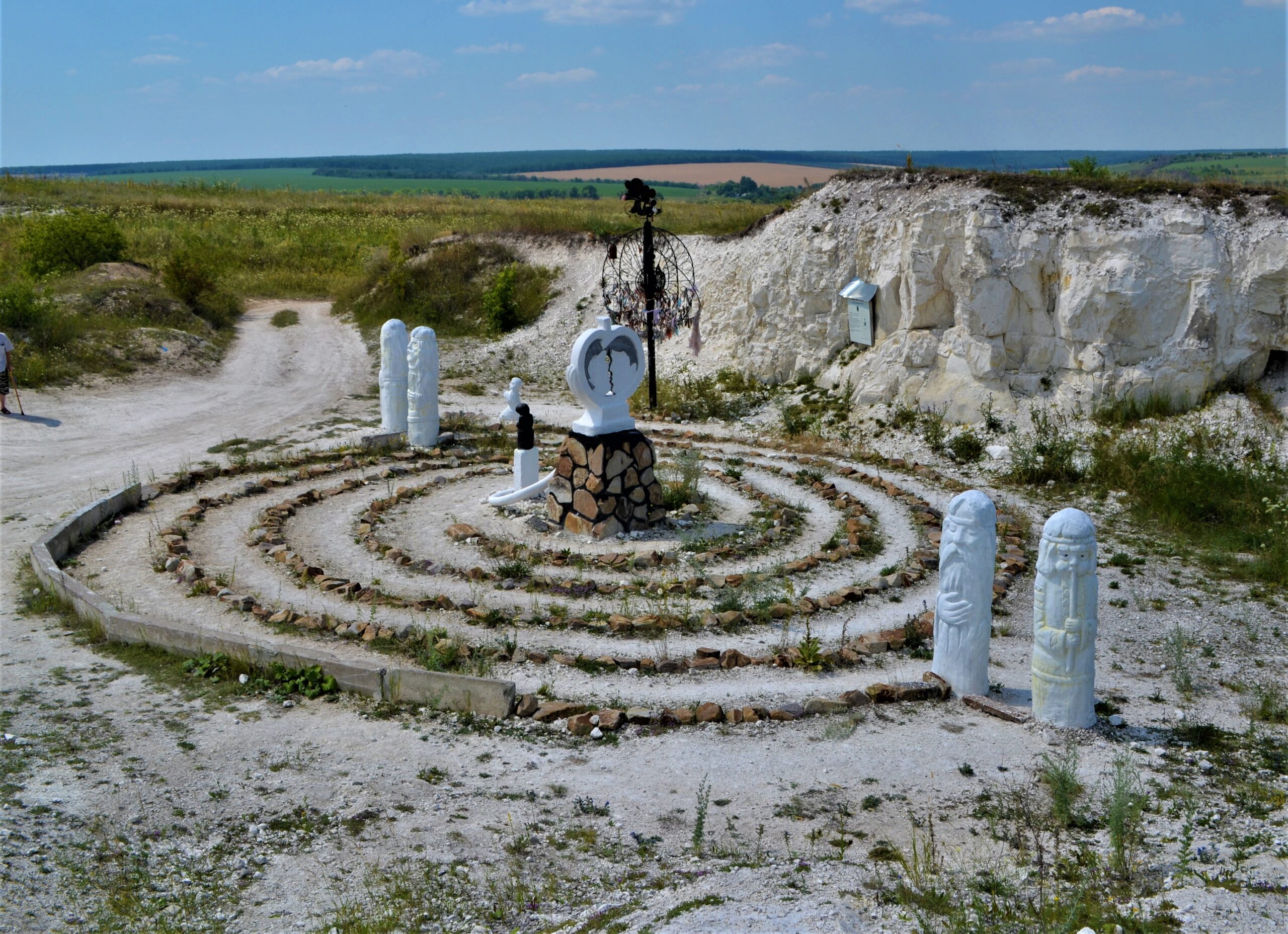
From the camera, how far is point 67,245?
109 feet

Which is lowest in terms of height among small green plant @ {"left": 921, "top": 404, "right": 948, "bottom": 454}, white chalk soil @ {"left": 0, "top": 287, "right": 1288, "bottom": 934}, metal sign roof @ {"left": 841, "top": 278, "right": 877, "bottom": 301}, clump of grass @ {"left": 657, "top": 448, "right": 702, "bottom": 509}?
white chalk soil @ {"left": 0, "top": 287, "right": 1288, "bottom": 934}

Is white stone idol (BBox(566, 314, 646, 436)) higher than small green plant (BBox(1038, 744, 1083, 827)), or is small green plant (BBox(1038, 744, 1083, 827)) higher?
white stone idol (BBox(566, 314, 646, 436))

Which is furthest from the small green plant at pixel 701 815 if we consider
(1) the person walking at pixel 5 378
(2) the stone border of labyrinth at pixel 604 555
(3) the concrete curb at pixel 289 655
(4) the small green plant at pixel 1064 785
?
(1) the person walking at pixel 5 378

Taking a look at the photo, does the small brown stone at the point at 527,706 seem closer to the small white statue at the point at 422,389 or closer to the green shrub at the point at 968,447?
the small white statue at the point at 422,389

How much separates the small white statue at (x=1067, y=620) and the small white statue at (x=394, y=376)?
13310 mm

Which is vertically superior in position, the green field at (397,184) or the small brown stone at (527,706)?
the green field at (397,184)

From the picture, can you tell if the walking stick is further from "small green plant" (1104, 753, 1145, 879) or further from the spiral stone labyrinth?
"small green plant" (1104, 753, 1145, 879)

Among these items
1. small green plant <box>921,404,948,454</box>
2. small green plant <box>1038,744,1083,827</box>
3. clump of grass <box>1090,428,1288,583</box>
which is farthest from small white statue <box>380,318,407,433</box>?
small green plant <box>1038,744,1083,827</box>

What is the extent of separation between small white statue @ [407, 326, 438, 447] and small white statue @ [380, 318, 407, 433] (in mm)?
182

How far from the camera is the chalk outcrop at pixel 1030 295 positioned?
17578mm

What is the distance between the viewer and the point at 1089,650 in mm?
8742

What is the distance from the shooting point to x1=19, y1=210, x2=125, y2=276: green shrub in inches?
1288

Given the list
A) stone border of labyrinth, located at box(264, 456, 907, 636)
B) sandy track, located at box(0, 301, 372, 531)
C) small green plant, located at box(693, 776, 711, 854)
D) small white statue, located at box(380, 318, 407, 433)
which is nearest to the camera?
small green plant, located at box(693, 776, 711, 854)

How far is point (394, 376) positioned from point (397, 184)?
129 m
